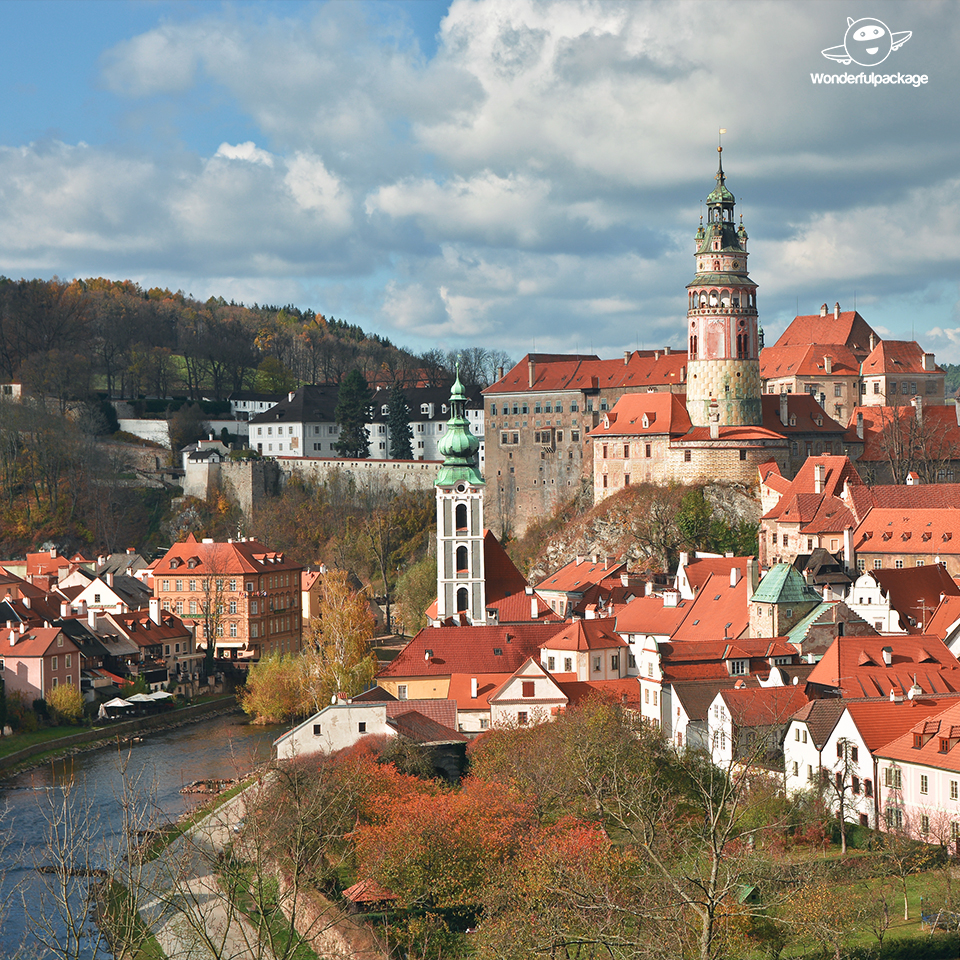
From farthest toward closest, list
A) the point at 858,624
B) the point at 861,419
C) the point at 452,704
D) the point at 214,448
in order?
the point at 214,448, the point at 861,419, the point at 858,624, the point at 452,704

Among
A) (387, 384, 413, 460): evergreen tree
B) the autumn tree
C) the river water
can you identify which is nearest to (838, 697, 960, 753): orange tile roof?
the river water

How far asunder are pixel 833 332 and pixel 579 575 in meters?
27.9

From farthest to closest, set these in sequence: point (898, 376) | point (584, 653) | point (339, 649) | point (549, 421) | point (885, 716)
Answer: point (549, 421), point (898, 376), point (339, 649), point (584, 653), point (885, 716)

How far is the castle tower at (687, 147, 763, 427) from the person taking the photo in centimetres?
7188

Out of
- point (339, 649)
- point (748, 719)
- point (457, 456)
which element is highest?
point (457, 456)

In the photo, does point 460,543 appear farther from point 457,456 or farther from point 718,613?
point 718,613

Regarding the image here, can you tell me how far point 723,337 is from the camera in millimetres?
71875

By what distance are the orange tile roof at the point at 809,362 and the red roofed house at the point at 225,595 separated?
30.5 metres

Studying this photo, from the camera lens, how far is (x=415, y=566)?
3157 inches

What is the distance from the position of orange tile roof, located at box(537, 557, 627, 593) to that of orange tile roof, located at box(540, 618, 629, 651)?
38.1 ft

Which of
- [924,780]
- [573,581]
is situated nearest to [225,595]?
[573,581]

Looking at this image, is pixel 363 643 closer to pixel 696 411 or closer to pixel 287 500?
pixel 696 411

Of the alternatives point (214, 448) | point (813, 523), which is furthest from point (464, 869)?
point (214, 448)

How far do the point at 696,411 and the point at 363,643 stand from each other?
73.3ft
